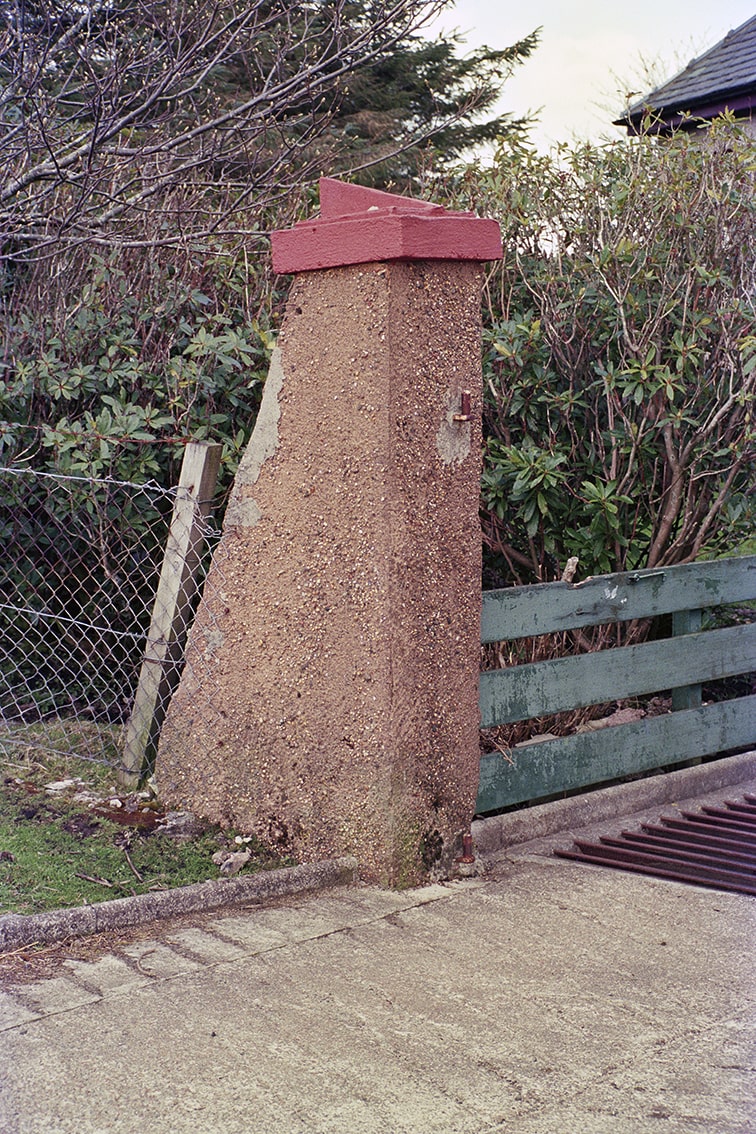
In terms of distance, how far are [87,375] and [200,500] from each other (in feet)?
4.03

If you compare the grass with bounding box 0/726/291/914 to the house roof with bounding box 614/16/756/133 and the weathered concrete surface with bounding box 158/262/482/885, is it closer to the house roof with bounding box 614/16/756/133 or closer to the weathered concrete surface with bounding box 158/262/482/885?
the weathered concrete surface with bounding box 158/262/482/885

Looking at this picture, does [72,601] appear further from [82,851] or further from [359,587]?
[359,587]

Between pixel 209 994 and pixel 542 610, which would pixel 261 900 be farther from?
pixel 542 610

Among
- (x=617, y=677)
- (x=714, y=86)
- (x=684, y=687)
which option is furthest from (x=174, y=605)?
(x=714, y=86)

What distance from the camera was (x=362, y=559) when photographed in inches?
157

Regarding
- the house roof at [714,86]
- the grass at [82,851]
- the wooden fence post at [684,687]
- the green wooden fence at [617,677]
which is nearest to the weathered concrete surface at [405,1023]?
the grass at [82,851]

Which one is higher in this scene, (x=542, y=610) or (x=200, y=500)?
(x=200, y=500)

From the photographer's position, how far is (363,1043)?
113 inches

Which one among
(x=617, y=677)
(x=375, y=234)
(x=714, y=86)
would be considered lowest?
(x=617, y=677)

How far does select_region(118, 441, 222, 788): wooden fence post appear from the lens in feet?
15.4

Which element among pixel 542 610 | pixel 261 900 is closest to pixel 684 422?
pixel 542 610

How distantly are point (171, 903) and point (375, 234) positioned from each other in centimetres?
227

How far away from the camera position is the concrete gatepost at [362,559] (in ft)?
12.9

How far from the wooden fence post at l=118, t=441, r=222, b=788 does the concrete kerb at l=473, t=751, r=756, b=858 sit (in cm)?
136
